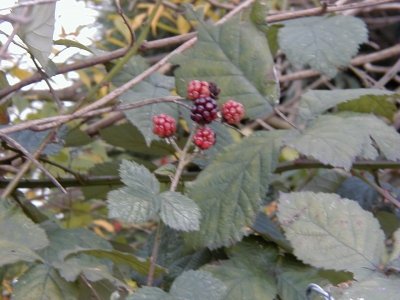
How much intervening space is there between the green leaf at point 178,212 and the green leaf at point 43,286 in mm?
106

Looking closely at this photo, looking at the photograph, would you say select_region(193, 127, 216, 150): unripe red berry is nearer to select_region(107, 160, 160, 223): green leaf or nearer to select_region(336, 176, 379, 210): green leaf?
select_region(107, 160, 160, 223): green leaf

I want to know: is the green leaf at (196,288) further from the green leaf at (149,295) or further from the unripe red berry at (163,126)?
the unripe red berry at (163,126)

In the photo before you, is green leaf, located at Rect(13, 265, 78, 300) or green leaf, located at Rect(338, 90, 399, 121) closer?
green leaf, located at Rect(13, 265, 78, 300)

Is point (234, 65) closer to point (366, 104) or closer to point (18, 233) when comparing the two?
point (366, 104)

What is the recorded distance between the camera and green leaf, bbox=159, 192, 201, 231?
0.56 metres

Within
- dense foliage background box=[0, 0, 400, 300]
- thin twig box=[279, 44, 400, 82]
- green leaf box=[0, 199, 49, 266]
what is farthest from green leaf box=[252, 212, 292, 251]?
thin twig box=[279, 44, 400, 82]

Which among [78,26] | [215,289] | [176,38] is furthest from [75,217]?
[215,289]

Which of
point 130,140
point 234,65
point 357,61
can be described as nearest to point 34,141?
point 130,140

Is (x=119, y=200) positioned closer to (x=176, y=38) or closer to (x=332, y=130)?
(x=332, y=130)

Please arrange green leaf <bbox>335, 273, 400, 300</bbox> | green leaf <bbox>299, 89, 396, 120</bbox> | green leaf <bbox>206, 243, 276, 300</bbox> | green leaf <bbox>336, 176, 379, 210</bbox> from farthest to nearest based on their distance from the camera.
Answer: green leaf <bbox>336, 176, 379, 210</bbox> → green leaf <bbox>299, 89, 396, 120</bbox> → green leaf <bbox>206, 243, 276, 300</bbox> → green leaf <bbox>335, 273, 400, 300</bbox>

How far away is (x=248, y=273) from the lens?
0.65 meters

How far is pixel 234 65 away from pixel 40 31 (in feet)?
0.71

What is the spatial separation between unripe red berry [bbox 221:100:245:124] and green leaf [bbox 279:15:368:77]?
0.18 meters

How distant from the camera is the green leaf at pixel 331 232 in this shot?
22.8 inches
